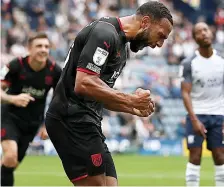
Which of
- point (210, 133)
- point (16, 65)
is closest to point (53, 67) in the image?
point (16, 65)

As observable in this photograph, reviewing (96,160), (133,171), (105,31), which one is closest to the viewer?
(105,31)

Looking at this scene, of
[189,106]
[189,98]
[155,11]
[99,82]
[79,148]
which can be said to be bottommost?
[79,148]

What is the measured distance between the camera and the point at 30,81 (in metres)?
10.2

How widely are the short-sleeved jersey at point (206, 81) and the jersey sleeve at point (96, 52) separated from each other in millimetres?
4702

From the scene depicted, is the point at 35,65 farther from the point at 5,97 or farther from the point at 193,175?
the point at 193,175

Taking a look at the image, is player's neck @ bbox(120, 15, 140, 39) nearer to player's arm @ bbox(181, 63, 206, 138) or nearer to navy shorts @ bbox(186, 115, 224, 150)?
player's arm @ bbox(181, 63, 206, 138)

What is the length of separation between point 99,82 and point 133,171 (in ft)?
34.7

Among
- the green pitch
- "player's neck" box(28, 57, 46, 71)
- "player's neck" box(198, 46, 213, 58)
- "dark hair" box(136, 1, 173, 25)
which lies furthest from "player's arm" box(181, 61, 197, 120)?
"dark hair" box(136, 1, 173, 25)

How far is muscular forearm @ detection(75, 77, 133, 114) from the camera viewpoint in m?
5.71

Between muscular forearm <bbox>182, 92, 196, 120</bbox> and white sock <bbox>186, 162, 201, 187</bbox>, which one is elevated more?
muscular forearm <bbox>182, 92, 196, 120</bbox>

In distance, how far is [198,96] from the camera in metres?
10.4

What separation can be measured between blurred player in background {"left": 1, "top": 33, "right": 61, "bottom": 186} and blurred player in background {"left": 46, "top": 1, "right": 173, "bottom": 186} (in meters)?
3.64

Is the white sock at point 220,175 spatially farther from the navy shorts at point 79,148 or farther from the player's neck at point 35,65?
the navy shorts at point 79,148

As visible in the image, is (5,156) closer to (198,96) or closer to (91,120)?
(198,96)
